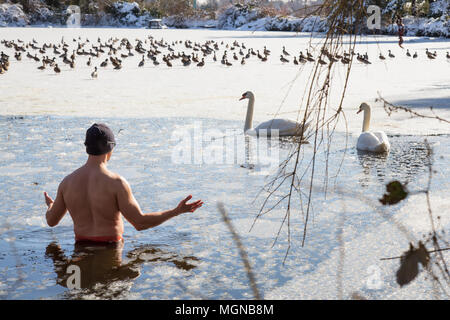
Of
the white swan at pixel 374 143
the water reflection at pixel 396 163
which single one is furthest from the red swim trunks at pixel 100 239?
the white swan at pixel 374 143

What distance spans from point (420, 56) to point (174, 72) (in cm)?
1353

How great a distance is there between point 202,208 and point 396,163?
3.09 metres

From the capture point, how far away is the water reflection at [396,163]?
6.80 m

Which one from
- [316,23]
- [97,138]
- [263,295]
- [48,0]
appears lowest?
[263,295]

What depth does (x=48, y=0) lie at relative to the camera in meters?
79.0

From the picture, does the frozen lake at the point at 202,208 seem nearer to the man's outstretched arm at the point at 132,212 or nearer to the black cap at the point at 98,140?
the man's outstretched arm at the point at 132,212

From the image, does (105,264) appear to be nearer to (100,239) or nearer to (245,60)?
(100,239)

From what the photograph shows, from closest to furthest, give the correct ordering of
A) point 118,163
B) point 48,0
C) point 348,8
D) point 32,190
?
point 348,8
point 32,190
point 118,163
point 48,0

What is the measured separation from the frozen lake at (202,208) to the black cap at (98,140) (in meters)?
0.72

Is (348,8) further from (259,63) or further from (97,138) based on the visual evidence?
(259,63)

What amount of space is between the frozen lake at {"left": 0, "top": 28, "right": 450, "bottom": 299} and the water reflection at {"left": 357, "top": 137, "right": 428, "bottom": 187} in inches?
0.6

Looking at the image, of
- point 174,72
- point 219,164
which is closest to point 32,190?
point 219,164

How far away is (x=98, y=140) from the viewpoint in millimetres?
3879

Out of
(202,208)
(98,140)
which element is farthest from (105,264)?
(202,208)
